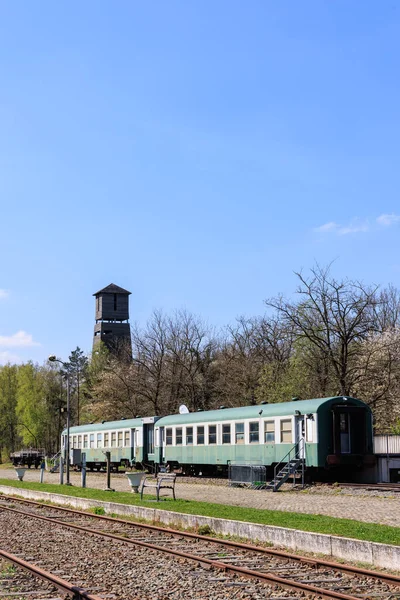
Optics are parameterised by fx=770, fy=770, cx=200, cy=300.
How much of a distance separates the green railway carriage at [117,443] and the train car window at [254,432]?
986 cm

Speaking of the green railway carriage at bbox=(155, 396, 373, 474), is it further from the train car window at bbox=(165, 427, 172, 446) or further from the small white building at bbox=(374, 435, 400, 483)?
the train car window at bbox=(165, 427, 172, 446)

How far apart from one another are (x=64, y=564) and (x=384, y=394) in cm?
3357

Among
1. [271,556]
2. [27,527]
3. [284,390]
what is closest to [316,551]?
[271,556]

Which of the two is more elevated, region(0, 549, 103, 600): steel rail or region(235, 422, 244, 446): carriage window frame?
region(235, 422, 244, 446): carriage window frame

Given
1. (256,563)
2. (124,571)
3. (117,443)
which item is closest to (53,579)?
(124,571)

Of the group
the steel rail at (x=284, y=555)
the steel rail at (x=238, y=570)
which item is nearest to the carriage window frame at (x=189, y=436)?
the steel rail at (x=284, y=555)

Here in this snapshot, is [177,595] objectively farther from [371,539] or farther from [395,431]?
[395,431]

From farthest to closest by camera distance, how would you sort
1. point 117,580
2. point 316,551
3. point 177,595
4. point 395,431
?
point 395,431 → point 316,551 → point 117,580 → point 177,595

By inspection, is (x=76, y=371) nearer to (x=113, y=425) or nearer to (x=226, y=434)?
(x=113, y=425)

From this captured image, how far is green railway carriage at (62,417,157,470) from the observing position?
39.8m

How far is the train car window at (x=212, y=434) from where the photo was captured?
32.6 metres

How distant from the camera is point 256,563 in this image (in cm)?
1157

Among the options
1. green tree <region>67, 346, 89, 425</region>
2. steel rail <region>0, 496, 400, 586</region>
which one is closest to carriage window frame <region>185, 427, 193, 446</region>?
steel rail <region>0, 496, 400, 586</region>

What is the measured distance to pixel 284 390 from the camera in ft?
155
